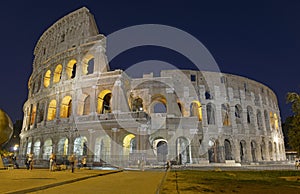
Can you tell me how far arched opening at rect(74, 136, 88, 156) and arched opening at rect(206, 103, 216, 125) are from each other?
16659 millimetres

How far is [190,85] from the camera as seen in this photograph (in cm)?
3005

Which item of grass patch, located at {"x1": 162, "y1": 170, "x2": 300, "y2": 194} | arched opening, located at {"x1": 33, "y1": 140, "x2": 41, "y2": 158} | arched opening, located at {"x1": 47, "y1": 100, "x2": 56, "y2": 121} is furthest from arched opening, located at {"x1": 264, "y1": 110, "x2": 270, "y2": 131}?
arched opening, located at {"x1": 33, "y1": 140, "x2": 41, "y2": 158}

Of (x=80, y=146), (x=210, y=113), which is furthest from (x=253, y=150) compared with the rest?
(x=80, y=146)

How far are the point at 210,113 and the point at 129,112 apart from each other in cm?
1394

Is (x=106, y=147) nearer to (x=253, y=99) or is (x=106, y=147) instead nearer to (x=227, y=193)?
(x=227, y=193)

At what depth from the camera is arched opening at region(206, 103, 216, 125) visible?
31134mm

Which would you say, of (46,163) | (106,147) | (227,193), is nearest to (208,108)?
(106,147)

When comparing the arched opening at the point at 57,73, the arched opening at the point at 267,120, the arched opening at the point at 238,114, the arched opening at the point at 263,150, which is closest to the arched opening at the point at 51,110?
the arched opening at the point at 57,73

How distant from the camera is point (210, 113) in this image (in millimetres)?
31609

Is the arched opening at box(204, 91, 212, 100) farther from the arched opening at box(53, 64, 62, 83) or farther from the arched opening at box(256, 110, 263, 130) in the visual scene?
the arched opening at box(53, 64, 62, 83)

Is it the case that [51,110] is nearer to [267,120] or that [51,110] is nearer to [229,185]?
[229,185]

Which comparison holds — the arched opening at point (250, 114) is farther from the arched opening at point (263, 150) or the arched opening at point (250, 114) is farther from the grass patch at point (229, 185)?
the grass patch at point (229, 185)

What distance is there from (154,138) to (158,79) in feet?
24.4

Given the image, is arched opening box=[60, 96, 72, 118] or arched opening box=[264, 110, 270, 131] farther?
arched opening box=[264, 110, 270, 131]
